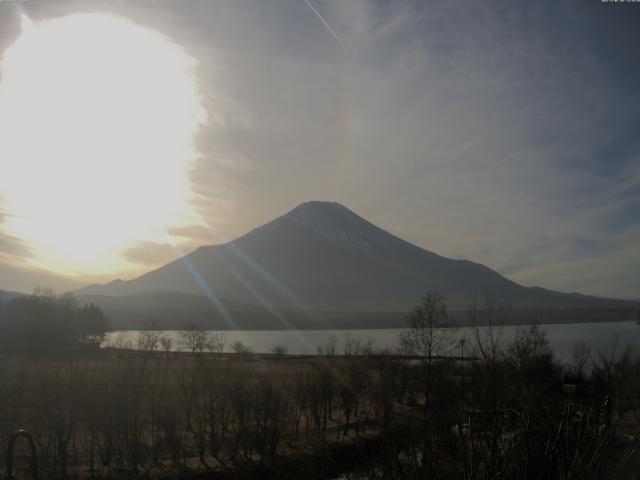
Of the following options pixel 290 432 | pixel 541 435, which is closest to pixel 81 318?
pixel 290 432

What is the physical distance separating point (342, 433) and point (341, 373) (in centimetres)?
923

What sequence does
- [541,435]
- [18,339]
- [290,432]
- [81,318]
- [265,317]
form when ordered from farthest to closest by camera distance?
[265,317] < [81,318] < [18,339] < [290,432] < [541,435]

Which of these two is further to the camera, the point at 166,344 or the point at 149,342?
the point at 166,344

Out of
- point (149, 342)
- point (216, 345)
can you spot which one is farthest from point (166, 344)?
point (216, 345)

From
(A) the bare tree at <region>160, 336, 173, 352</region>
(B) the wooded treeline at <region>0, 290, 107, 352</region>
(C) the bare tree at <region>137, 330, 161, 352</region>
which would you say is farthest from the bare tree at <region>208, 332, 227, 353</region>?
(B) the wooded treeline at <region>0, 290, 107, 352</region>

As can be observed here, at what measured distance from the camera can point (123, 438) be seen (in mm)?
22172

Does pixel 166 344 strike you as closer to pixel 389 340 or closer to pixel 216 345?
pixel 216 345

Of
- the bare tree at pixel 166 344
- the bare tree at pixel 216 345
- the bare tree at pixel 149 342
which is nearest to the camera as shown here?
the bare tree at pixel 149 342

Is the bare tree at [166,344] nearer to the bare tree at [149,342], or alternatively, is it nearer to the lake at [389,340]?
the bare tree at [149,342]

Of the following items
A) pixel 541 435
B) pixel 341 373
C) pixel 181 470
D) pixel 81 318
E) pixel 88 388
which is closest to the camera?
→ pixel 541 435

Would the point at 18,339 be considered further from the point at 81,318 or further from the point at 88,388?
the point at 88,388

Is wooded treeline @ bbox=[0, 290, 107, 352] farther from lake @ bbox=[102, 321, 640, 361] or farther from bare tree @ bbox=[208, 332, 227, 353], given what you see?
bare tree @ bbox=[208, 332, 227, 353]

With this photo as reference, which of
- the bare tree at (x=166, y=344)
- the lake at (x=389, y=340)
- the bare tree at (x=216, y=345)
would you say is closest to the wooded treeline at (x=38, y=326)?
the lake at (x=389, y=340)

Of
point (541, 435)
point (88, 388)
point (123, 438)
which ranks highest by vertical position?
point (541, 435)
